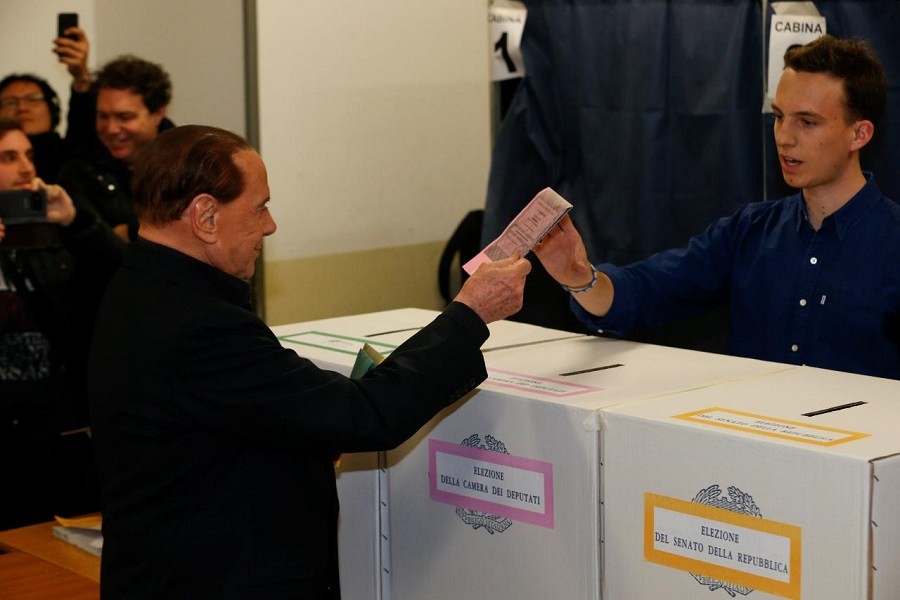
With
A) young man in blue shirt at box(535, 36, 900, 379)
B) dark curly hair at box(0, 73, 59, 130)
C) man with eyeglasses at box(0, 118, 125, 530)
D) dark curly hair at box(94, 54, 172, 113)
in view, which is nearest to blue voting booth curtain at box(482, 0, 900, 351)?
young man in blue shirt at box(535, 36, 900, 379)

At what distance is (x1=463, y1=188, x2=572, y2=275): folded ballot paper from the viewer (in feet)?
5.84

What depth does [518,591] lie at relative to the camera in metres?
1.63

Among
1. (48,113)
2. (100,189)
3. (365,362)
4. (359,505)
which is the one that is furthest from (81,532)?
(48,113)

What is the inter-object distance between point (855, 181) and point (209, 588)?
137cm

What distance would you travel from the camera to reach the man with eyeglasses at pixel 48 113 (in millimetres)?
3514

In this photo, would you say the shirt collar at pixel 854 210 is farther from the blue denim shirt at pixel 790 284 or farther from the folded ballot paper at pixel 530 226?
the folded ballot paper at pixel 530 226

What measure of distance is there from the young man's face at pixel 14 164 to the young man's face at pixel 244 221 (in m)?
1.62

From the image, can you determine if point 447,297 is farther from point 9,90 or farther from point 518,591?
point 518,591

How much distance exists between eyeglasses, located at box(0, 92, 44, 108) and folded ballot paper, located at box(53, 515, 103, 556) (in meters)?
1.61

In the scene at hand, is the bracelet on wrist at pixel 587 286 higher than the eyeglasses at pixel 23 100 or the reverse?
the reverse

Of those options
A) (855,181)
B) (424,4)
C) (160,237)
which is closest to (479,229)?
(424,4)

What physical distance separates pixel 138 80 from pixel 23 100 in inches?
15.5

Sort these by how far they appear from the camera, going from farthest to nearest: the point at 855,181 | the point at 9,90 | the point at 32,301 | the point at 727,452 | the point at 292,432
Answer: the point at 9,90, the point at 32,301, the point at 855,181, the point at 292,432, the point at 727,452

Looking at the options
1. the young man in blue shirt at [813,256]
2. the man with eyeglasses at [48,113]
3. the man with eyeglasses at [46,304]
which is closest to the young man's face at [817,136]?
the young man in blue shirt at [813,256]
